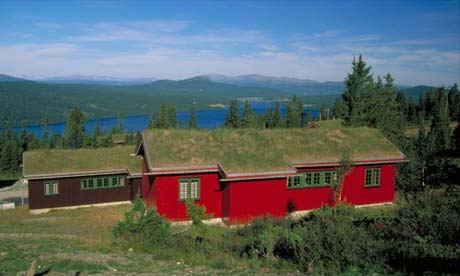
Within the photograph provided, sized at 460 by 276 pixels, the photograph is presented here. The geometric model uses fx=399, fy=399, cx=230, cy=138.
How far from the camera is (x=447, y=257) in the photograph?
9.09 metres

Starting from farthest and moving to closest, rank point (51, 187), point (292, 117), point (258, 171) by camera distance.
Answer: point (292, 117), point (51, 187), point (258, 171)

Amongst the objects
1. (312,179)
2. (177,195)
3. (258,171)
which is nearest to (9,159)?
(177,195)

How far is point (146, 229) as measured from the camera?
13336mm

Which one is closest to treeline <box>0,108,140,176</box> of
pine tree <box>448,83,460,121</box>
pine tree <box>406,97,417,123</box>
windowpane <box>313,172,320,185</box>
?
windowpane <box>313,172,320,185</box>

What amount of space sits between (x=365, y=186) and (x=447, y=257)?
1397 centimetres

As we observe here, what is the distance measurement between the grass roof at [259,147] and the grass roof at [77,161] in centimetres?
843

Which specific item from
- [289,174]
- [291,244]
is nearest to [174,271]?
[291,244]

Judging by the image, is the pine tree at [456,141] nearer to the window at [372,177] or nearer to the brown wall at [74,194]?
the window at [372,177]

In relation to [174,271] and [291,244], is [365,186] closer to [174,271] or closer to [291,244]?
[291,244]

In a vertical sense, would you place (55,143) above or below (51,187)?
below

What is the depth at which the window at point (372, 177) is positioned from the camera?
22.9 meters

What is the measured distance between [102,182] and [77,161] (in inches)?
88.2

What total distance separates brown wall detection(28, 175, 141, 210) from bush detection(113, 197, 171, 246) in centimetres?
1484

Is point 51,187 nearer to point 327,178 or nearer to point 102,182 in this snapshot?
point 102,182
